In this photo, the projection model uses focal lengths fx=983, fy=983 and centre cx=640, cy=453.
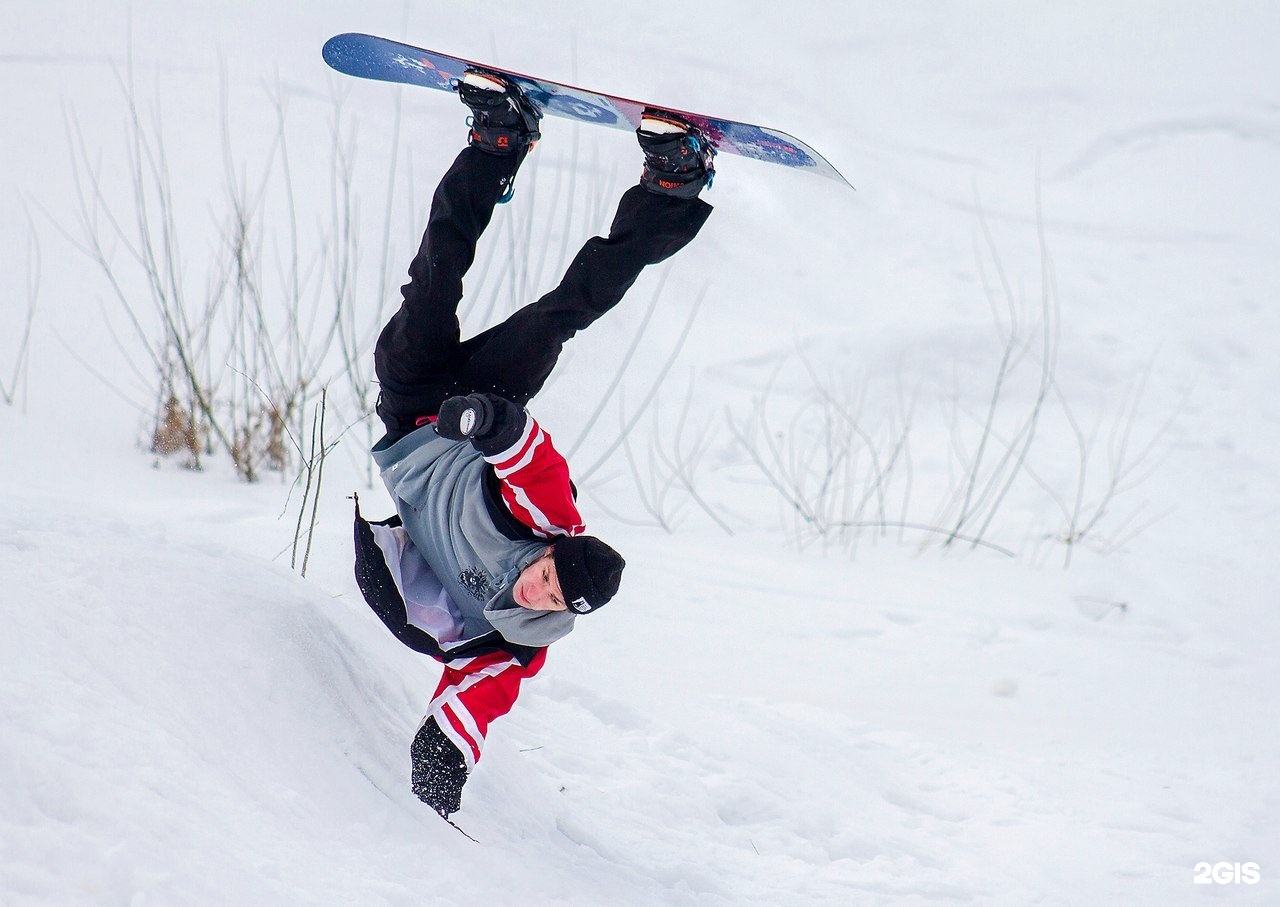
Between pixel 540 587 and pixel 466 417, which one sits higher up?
pixel 466 417

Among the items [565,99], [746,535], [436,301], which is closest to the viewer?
[436,301]

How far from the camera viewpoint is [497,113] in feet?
5.41

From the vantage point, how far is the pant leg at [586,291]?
5.34ft

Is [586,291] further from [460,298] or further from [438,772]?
[438,772]

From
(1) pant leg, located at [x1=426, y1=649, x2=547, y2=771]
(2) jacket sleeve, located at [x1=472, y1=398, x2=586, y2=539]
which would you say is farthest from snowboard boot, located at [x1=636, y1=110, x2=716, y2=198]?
(1) pant leg, located at [x1=426, y1=649, x2=547, y2=771]

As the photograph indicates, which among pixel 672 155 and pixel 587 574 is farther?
pixel 672 155

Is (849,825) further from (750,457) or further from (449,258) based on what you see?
(750,457)

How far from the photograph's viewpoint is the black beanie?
1.38 m

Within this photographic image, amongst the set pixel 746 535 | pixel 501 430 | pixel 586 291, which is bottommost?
pixel 746 535

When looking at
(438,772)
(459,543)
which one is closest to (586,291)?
(459,543)

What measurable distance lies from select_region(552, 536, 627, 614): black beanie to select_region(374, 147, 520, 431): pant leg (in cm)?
42

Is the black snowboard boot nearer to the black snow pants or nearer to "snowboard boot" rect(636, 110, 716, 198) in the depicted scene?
the black snow pants

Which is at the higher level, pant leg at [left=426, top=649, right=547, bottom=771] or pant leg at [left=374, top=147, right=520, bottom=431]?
pant leg at [left=374, top=147, right=520, bottom=431]

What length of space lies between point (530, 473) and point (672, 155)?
57 centimetres
